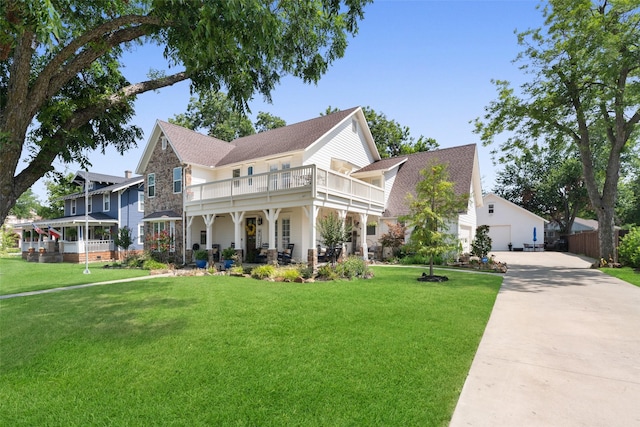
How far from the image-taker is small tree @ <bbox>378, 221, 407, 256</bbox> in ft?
65.6

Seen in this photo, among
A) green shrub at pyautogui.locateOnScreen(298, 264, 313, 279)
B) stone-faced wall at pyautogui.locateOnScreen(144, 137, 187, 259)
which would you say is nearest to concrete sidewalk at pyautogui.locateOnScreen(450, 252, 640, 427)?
green shrub at pyautogui.locateOnScreen(298, 264, 313, 279)

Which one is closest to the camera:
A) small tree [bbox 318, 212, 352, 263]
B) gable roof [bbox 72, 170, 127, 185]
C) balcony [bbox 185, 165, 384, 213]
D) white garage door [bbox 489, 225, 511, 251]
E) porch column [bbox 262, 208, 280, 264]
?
small tree [bbox 318, 212, 352, 263]

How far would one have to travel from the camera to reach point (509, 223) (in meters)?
36.2

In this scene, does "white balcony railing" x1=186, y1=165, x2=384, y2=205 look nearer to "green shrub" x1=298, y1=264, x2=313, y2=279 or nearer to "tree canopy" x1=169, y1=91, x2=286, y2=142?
"green shrub" x1=298, y1=264, x2=313, y2=279

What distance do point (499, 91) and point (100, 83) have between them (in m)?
20.1

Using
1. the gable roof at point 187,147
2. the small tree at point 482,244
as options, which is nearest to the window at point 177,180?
the gable roof at point 187,147

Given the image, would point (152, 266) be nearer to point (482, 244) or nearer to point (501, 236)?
point (482, 244)

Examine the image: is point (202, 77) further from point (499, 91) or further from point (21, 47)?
point (499, 91)

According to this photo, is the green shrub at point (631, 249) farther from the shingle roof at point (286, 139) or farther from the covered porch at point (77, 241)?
the covered porch at point (77, 241)

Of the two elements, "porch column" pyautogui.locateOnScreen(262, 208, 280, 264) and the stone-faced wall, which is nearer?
"porch column" pyautogui.locateOnScreen(262, 208, 280, 264)

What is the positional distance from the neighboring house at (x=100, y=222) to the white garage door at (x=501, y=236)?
36266 mm

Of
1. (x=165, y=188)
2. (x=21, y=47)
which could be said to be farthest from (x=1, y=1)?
(x=165, y=188)

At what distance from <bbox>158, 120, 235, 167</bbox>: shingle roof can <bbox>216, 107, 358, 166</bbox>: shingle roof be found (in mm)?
740

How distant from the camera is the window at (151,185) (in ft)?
76.4
